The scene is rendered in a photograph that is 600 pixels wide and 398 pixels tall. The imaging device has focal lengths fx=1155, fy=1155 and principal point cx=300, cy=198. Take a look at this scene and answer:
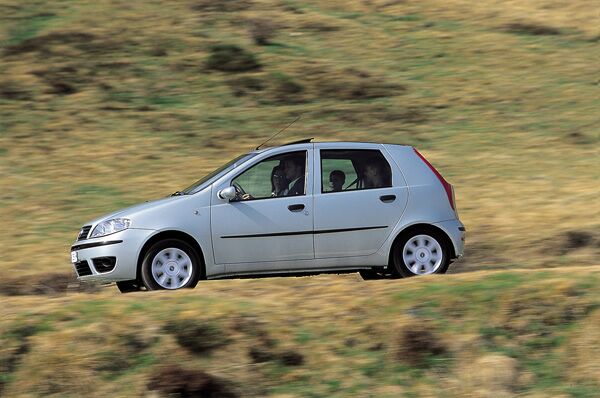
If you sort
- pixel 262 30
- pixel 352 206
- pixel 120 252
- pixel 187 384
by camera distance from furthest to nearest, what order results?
pixel 262 30, pixel 352 206, pixel 120 252, pixel 187 384

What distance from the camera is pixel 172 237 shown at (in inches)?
435

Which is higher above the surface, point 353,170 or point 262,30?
point 262,30

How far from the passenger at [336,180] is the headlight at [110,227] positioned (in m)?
2.04

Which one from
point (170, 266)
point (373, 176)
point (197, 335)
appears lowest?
point (197, 335)

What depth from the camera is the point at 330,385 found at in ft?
30.0

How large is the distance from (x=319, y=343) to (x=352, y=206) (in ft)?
7.20

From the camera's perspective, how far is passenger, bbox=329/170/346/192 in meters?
11.5

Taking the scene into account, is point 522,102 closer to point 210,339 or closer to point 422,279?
point 422,279

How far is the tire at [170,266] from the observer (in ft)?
36.2

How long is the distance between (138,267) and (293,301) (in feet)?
5.40

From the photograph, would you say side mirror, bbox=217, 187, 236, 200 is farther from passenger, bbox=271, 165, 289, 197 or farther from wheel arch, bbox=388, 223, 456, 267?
wheel arch, bbox=388, 223, 456, 267

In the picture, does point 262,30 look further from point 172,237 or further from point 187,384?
point 187,384

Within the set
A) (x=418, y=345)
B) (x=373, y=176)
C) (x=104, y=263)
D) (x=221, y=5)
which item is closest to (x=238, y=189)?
(x=373, y=176)

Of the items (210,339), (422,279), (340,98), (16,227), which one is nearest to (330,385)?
(210,339)
